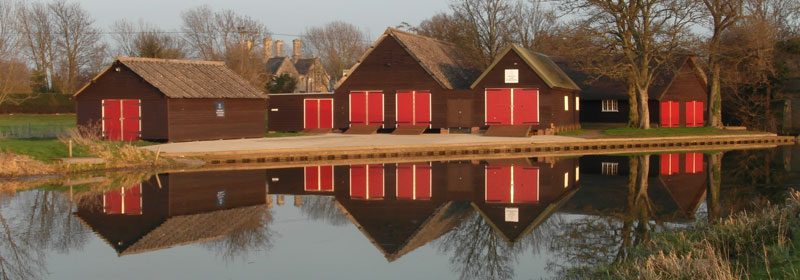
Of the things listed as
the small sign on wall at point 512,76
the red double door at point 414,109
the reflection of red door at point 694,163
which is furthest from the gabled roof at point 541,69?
the reflection of red door at point 694,163

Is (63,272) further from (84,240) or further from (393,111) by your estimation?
(393,111)

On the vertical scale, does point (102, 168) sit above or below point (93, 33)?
below

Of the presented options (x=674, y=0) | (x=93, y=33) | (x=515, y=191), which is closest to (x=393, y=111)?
(x=674, y=0)

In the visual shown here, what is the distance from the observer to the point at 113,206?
52.4 feet

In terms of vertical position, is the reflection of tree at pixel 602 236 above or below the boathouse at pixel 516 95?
below

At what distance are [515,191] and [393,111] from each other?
21.9 m

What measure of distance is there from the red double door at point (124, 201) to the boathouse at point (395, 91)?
21.8 meters

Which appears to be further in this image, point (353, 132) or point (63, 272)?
point (353, 132)

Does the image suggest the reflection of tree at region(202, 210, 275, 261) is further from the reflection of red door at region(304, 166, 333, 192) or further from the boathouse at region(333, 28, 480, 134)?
the boathouse at region(333, 28, 480, 134)

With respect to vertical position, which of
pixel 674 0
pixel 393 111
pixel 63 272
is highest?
pixel 674 0

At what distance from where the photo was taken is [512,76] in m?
38.5

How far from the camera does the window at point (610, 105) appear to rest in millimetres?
46750

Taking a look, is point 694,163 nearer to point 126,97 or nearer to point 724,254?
point 724,254

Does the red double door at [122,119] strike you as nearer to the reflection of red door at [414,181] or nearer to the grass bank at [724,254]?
the reflection of red door at [414,181]
